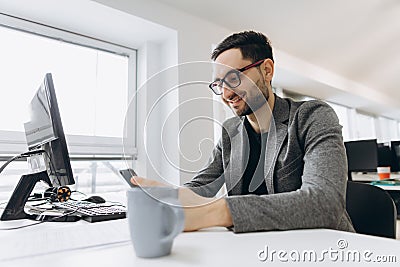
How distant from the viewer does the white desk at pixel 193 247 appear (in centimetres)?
43

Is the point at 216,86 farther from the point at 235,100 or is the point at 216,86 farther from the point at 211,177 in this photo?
the point at 211,177

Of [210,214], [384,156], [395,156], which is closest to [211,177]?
[210,214]

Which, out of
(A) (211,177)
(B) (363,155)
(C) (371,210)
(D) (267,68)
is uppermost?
(D) (267,68)

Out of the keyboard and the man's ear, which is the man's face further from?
the keyboard

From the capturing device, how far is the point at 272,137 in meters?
0.87

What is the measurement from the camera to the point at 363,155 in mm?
3266

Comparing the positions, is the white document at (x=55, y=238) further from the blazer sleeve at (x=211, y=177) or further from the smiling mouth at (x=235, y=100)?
the smiling mouth at (x=235, y=100)

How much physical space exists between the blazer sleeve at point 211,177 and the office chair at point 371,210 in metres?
0.47

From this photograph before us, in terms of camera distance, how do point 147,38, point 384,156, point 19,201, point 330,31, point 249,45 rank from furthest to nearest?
point 384,156 < point 330,31 < point 147,38 < point 19,201 < point 249,45

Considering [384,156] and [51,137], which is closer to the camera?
[51,137]

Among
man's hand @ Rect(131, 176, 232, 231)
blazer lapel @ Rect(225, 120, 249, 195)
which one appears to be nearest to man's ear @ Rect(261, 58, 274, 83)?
blazer lapel @ Rect(225, 120, 249, 195)

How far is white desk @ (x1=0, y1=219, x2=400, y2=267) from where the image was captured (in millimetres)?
430

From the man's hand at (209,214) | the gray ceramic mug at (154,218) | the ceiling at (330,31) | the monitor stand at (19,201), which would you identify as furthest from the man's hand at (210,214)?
the ceiling at (330,31)

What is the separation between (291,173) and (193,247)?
1.59 feet
